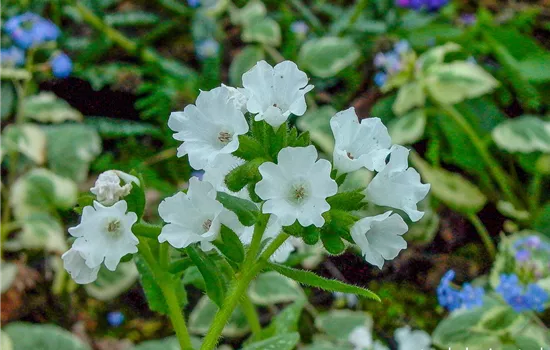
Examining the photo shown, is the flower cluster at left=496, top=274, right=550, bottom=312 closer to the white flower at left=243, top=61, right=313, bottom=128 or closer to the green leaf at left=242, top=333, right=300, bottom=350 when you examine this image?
the green leaf at left=242, top=333, right=300, bottom=350

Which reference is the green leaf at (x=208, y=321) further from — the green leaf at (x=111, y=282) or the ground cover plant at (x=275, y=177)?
the green leaf at (x=111, y=282)

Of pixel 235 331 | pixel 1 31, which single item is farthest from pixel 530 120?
pixel 1 31

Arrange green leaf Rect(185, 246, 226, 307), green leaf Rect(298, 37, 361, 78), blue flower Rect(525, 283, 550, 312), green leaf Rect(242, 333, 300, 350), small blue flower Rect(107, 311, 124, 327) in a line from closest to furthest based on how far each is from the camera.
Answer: green leaf Rect(185, 246, 226, 307) < green leaf Rect(242, 333, 300, 350) < blue flower Rect(525, 283, 550, 312) < small blue flower Rect(107, 311, 124, 327) < green leaf Rect(298, 37, 361, 78)

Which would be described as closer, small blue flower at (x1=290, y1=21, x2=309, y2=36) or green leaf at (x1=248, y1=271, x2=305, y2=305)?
green leaf at (x1=248, y1=271, x2=305, y2=305)

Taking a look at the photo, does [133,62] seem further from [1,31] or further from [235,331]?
[235,331]

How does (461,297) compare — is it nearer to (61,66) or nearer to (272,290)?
(272,290)

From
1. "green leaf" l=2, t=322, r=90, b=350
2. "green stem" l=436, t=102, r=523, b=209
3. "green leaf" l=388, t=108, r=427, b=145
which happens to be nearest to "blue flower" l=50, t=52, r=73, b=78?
"green leaf" l=2, t=322, r=90, b=350
